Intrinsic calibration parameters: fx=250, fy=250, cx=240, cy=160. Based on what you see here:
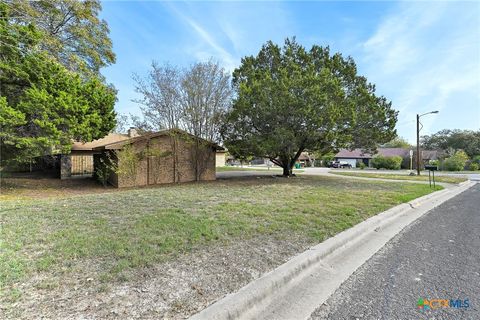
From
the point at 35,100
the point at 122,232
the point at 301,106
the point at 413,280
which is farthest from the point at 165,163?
the point at 413,280

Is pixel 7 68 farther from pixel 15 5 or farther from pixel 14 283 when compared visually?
pixel 14 283

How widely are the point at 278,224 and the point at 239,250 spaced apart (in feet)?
5.24

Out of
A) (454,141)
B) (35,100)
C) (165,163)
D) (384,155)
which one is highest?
(454,141)

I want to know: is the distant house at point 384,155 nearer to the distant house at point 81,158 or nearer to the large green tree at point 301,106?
the large green tree at point 301,106

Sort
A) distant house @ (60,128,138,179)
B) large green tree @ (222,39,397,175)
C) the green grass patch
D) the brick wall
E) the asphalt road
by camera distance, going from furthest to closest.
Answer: distant house @ (60,128,138,179) → the brick wall → large green tree @ (222,39,397,175) → the green grass patch → the asphalt road

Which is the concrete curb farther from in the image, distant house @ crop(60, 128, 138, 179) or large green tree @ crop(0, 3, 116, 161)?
distant house @ crop(60, 128, 138, 179)

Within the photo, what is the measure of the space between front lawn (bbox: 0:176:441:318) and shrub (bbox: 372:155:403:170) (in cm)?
3592

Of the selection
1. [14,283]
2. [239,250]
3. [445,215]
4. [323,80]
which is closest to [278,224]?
[239,250]

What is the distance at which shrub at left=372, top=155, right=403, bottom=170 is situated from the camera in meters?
38.1

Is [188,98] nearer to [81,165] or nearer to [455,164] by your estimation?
[81,165]

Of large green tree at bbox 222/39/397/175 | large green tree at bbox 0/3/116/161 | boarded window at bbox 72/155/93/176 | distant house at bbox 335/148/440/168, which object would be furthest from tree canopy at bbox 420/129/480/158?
large green tree at bbox 0/3/116/161

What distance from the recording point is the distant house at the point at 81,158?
16.5 meters

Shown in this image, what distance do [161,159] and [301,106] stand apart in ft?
25.1

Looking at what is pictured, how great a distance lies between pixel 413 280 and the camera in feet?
10.3
